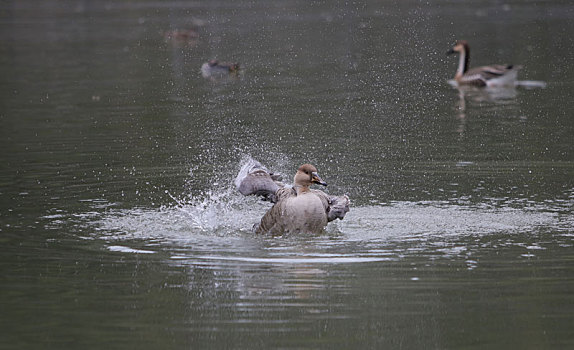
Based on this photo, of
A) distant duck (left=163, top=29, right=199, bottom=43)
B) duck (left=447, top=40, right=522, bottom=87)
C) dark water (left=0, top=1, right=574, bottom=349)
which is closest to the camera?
dark water (left=0, top=1, right=574, bottom=349)

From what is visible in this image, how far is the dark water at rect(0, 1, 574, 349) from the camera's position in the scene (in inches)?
324

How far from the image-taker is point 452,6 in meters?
54.6

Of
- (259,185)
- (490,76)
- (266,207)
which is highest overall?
(490,76)

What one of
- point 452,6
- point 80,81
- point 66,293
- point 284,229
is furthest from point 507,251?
point 452,6

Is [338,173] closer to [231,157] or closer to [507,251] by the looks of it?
[231,157]

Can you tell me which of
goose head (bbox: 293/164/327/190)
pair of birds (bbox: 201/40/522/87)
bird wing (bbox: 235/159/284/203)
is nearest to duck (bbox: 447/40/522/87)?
pair of birds (bbox: 201/40/522/87)

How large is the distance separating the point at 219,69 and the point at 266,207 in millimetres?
15733

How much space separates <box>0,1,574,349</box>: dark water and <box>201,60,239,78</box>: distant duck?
0.65 meters

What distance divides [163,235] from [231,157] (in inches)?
209

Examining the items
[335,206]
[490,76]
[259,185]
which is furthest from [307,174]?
[490,76]

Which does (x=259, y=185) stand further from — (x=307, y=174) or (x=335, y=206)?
(x=335, y=206)

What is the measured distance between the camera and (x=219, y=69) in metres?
28.7

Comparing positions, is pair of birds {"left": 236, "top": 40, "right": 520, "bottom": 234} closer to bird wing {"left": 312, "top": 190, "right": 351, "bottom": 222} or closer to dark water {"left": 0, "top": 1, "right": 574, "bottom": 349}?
bird wing {"left": 312, "top": 190, "right": 351, "bottom": 222}

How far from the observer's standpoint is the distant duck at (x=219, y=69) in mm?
28516
